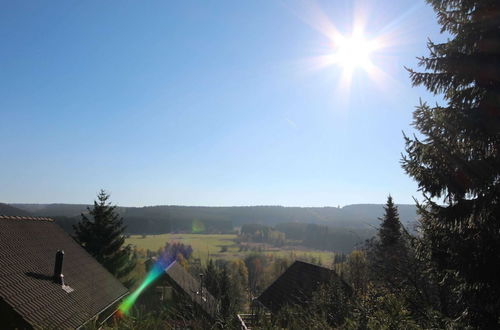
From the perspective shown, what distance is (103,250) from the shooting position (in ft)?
83.9

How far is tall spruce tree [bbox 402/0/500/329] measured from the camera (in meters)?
5.78

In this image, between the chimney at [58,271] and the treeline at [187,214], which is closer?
the chimney at [58,271]

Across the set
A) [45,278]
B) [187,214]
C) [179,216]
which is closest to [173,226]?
[179,216]

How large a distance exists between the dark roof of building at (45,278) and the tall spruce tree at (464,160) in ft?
25.8

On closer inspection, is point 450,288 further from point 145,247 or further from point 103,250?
point 145,247

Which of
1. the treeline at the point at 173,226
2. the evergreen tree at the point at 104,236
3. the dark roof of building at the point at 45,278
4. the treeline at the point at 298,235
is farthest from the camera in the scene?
the treeline at the point at 298,235

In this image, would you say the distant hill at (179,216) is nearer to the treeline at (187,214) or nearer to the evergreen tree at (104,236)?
the treeline at (187,214)

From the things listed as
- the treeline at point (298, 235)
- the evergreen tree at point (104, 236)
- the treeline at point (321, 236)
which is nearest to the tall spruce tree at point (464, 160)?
the evergreen tree at point (104, 236)

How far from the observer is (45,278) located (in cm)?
1195

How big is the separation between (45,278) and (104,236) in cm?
1443

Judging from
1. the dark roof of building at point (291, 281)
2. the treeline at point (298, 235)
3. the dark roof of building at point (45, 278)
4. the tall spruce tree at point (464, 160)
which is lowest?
the treeline at point (298, 235)

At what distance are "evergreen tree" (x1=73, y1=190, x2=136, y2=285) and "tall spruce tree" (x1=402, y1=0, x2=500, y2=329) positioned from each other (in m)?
24.1

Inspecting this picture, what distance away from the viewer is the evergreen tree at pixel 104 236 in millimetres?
25453

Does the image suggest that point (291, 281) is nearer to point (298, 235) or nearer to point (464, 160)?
point (464, 160)
